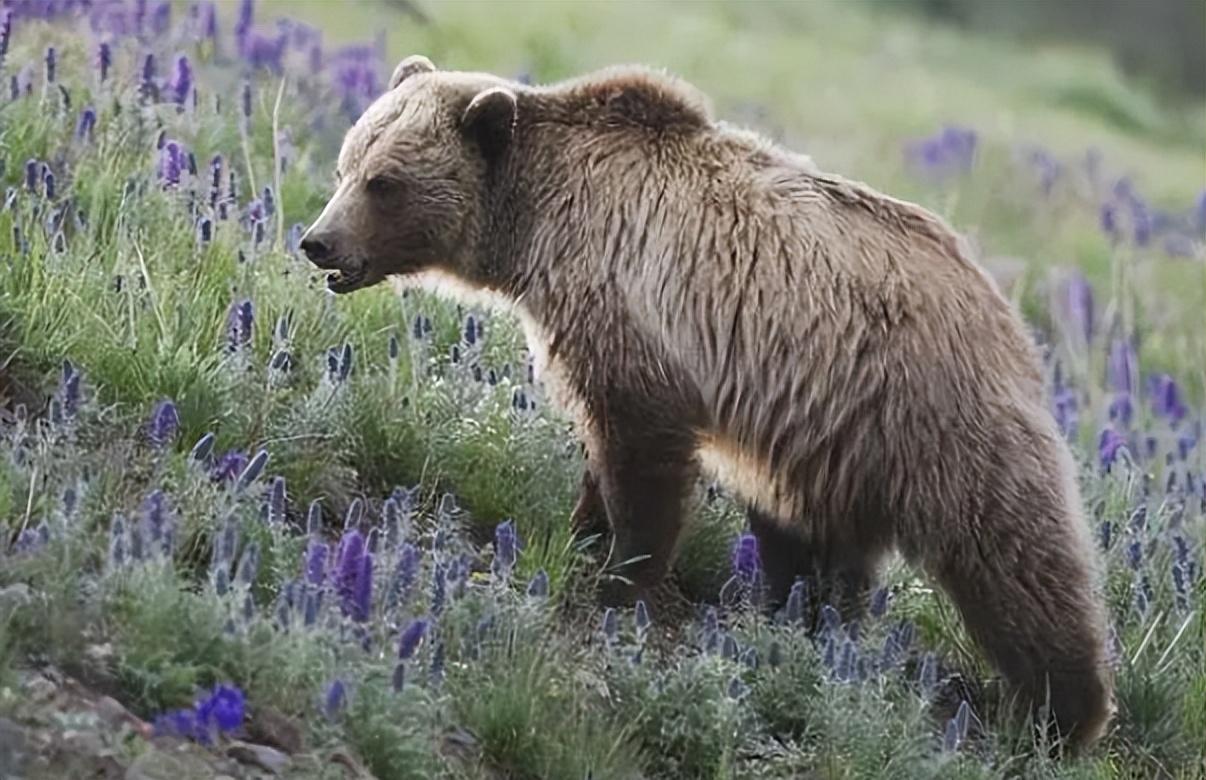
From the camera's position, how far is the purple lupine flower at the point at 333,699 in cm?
397

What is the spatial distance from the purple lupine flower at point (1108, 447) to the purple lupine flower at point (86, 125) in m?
3.43

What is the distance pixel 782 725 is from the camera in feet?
16.6

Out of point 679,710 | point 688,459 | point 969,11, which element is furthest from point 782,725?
point 969,11

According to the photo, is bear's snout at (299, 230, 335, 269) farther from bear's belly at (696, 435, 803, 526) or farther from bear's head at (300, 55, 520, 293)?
bear's belly at (696, 435, 803, 526)

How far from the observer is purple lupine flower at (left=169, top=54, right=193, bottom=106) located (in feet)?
22.5

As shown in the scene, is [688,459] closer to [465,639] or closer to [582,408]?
[582,408]

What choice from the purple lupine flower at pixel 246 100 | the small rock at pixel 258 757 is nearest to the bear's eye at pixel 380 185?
the purple lupine flower at pixel 246 100

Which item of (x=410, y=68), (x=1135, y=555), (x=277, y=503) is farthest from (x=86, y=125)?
(x=1135, y=555)

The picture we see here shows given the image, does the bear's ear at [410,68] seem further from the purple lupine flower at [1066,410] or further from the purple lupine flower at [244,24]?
the purple lupine flower at [1066,410]

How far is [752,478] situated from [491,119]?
1196mm

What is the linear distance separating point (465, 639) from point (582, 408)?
1.06 m

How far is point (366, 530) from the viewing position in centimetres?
543

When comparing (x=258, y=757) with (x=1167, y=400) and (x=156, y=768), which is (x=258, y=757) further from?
(x=1167, y=400)

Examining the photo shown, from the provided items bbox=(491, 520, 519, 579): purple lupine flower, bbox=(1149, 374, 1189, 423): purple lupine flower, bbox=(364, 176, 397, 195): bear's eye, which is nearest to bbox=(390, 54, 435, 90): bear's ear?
bbox=(364, 176, 397, 195): bear's eye
